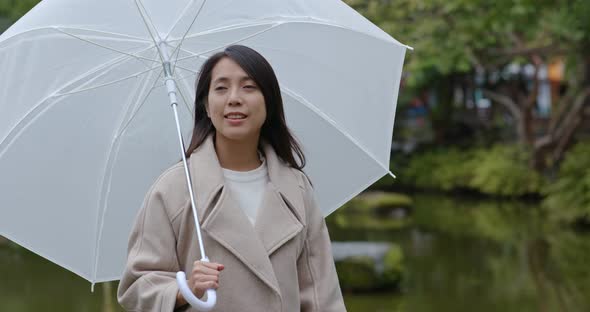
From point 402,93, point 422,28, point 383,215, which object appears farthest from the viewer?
point 402,93

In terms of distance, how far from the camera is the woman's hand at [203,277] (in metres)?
2.24

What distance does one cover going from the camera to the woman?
243 centimetres

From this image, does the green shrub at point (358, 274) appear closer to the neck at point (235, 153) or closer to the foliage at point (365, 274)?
the foliage at point (365, 274)

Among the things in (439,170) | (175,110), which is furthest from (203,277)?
(439,170)

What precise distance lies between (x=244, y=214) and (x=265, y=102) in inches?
12.2

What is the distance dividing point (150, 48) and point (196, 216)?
2.76 feet

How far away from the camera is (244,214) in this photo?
249 cm

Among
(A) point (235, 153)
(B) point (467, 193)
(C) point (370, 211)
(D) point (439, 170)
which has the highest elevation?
(A) point (235, 153)

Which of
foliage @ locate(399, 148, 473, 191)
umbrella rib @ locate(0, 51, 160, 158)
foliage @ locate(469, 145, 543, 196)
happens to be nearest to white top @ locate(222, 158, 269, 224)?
umbrella rib @ locate(0, 51, 160, 158)

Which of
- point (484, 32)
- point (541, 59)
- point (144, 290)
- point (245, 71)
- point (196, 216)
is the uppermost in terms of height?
point (245, 71)

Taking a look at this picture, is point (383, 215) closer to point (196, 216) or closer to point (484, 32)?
point (484, 32)

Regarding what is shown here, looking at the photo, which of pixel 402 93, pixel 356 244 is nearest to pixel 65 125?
pixel 356 244

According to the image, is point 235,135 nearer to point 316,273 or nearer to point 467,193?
point 316,273

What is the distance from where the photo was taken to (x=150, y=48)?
3.03 meters
